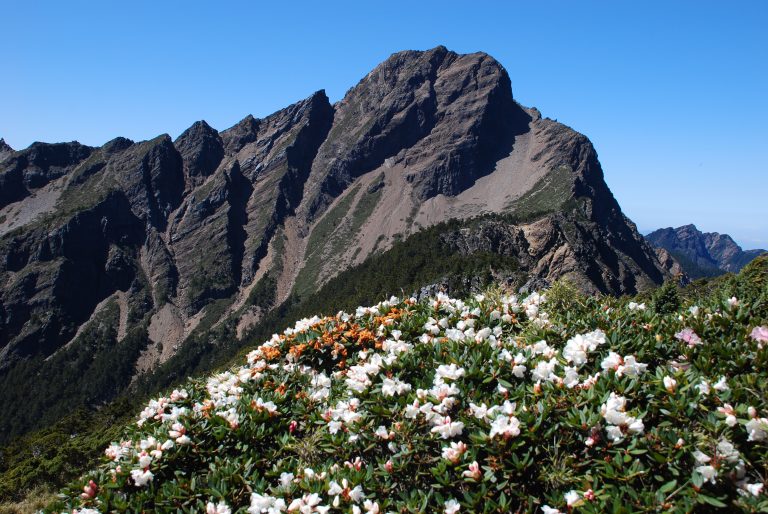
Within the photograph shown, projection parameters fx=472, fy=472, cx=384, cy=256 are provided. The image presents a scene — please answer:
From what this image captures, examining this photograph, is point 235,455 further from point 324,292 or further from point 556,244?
point 324,292

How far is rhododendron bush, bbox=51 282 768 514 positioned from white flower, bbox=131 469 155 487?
0.02m

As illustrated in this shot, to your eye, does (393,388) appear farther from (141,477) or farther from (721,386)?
(721,386)

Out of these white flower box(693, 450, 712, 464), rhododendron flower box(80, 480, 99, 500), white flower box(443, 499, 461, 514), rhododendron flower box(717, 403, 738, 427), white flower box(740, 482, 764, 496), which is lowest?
rhododendron flower box(80, 480, 99, 500)

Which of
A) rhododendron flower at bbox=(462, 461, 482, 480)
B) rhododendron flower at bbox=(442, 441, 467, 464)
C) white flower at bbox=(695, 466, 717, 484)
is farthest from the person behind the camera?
rhododendron flower at bbox=(442, 441, 467, 464)

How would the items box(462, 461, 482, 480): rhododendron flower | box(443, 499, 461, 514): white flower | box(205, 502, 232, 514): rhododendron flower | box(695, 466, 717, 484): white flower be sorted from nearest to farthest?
box(695, 466, 717, 484): white flower → box(443, 499, 461, 514): white flower → box(462, 461, 482, 480): rhododendron flower → box(205, 502, 232, 514): rhododendron flower

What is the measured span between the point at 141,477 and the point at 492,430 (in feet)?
13.7

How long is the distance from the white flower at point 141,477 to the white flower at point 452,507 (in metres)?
3.58

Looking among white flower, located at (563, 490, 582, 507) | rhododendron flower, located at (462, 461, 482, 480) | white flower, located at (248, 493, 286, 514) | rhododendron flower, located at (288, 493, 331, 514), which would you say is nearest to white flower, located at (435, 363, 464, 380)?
rhododendron flower, located at (462, 461, 482, 480)

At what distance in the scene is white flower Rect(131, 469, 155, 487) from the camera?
18.4 feet

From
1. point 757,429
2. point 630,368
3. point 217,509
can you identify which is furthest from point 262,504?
point 757,429

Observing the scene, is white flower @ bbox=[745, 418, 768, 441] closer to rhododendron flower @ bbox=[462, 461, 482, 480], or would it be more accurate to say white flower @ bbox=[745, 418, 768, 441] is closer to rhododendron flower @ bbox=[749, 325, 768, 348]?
rhododendron flower @ bbox=[749, 325, 768, 348]

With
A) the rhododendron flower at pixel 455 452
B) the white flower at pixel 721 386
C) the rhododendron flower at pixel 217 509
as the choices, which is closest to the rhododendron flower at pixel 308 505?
the rhododendron flower at pixel 217 509

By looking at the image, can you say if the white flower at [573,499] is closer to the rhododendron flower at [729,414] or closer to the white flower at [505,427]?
the white flower at [505,427]

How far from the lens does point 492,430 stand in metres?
4.81
